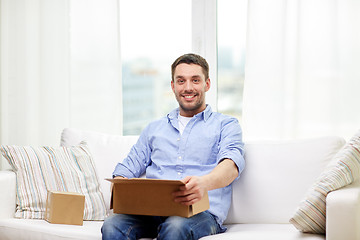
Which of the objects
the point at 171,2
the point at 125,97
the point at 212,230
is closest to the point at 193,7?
the point at 171,2

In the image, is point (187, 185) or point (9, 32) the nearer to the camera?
point (187, 185)

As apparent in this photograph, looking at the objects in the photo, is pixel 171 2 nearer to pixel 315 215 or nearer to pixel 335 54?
pixel 335 54

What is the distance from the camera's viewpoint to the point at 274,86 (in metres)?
2.88

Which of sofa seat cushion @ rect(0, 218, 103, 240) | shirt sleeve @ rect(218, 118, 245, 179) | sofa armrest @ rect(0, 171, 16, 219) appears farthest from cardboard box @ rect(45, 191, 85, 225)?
shirt sleeve @ rect(218, 118, 245, 179)

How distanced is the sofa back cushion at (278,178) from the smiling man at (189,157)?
129mm

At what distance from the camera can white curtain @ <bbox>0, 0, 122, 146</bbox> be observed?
336cm

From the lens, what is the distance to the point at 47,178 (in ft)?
8.15

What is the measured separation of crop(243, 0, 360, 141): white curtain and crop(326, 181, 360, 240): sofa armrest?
1.05 metres

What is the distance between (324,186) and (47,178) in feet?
4.48

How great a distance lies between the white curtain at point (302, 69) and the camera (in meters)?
2.73

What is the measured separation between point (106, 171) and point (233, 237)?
952mm

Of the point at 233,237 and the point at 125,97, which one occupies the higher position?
the point at 125,97

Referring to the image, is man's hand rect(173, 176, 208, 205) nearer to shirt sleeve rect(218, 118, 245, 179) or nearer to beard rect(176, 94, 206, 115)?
shirt sleeve rect(218, 118, 245, 179)

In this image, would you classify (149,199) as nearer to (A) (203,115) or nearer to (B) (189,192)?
(B) (189,192)
